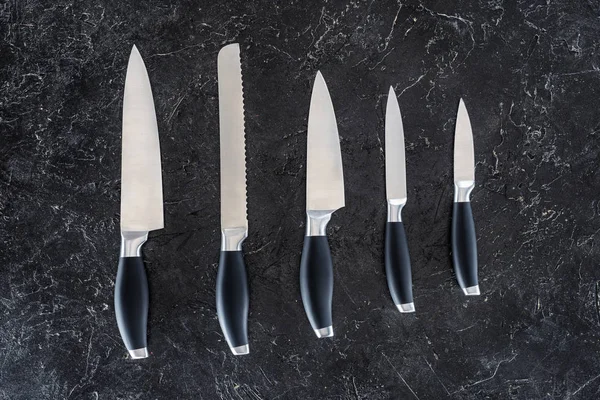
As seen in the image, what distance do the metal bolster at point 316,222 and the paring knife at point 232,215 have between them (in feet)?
0.49

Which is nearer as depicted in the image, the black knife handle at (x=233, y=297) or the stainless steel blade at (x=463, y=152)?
the black knife handle at (x=233, y=297)

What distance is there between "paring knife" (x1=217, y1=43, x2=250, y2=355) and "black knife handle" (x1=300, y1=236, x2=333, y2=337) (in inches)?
5.6

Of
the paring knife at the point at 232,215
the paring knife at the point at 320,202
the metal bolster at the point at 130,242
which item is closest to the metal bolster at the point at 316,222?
the paring knife at the point at 320,202

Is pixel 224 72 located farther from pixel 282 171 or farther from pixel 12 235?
pixel 12 235

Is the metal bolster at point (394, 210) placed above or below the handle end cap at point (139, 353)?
above

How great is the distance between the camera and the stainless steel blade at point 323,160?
1.09 m

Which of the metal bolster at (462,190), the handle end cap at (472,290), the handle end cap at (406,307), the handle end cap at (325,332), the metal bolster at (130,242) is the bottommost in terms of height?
the handle end cap at (325,332)

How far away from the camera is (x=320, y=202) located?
109 centimetres

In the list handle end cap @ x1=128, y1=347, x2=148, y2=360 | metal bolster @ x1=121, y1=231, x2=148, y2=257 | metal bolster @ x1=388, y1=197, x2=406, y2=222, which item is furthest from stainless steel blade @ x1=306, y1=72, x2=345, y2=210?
handle end cap @ x1=128, y1=347, x2=148, y2=360

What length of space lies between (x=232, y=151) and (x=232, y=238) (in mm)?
203

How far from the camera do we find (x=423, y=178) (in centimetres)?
117

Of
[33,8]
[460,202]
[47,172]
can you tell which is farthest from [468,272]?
[33,8]

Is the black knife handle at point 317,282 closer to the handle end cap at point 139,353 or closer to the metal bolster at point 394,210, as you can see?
the metal bolster at point 394,210

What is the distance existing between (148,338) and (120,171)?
1.37 feet
